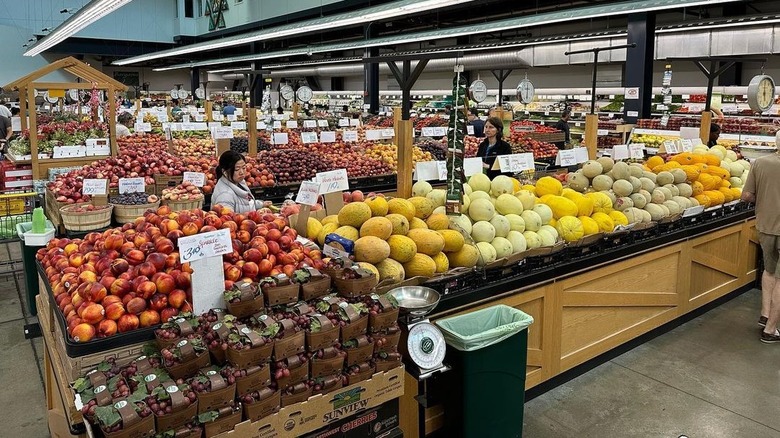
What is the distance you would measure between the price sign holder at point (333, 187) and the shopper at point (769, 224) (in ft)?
11.0

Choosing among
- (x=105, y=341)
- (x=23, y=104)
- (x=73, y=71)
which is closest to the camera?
(x=105, y=341)

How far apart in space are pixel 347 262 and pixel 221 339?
765 mm

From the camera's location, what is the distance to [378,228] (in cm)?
307

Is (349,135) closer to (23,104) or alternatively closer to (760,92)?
(23,104)

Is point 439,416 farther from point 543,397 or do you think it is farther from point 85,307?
point 85,307

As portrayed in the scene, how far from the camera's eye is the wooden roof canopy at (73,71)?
6.50 m

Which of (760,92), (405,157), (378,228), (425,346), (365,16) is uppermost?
(365,16)

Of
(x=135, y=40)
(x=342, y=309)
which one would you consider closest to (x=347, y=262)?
(x=342, y=309)

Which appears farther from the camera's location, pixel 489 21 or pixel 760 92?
pixel 489 21

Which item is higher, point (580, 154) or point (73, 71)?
point (73, 71)

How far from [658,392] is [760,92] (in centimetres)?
444

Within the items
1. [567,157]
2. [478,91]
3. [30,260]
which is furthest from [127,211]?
[478,91]

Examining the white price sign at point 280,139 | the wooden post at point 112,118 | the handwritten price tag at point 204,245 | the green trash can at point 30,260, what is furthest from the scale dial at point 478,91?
the handwritten price tag at point 204,245

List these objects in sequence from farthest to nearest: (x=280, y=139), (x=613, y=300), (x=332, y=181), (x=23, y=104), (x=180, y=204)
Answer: (x=280, y=139)
(x=23, y=104)
(x=180, y=204)
(x=613, y=300)
(x=332, y=181)
